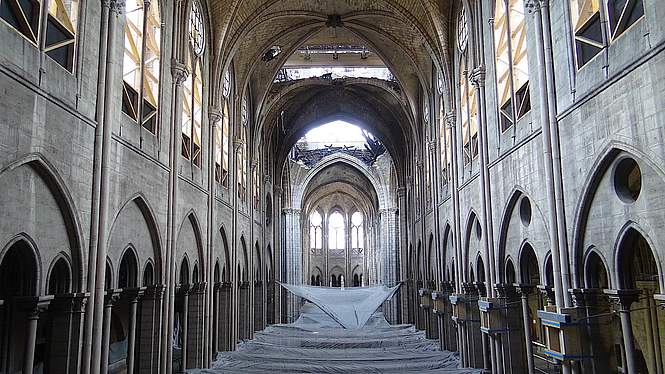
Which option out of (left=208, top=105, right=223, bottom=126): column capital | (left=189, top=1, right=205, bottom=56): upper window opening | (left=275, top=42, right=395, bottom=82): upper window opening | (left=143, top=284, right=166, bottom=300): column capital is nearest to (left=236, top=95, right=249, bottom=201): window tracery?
(left=275, top=42, right=395, bottom=82): upper window opening

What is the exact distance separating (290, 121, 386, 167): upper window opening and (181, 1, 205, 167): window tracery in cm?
2475

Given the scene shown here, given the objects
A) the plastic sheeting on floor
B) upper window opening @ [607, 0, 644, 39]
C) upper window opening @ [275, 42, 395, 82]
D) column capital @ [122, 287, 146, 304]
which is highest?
upper window opening @ [275, 42, 395, 82]

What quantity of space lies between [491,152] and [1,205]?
11442 millimetres

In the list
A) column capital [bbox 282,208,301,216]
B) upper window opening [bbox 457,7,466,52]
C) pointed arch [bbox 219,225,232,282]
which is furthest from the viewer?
column capital [bbox 282,208,301,216]

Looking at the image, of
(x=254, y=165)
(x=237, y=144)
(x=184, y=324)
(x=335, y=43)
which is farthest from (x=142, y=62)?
(x=335, y=43)

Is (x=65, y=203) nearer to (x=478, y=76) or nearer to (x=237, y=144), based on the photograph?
(x=478, y=76)

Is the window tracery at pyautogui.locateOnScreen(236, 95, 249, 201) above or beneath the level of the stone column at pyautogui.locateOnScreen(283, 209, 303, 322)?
above

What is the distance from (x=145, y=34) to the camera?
1390 centimetres

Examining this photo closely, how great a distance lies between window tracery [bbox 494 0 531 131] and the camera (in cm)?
1291

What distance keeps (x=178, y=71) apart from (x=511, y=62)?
28.9 ft

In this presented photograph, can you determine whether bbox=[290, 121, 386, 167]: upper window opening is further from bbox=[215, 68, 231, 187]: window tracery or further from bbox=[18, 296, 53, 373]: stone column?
bbox=[18, 296, 53, 373]: stone column

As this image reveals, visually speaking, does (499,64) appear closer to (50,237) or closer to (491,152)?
(491,152)

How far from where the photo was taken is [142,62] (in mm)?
13711

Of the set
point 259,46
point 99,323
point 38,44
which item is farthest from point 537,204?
point 259,46
